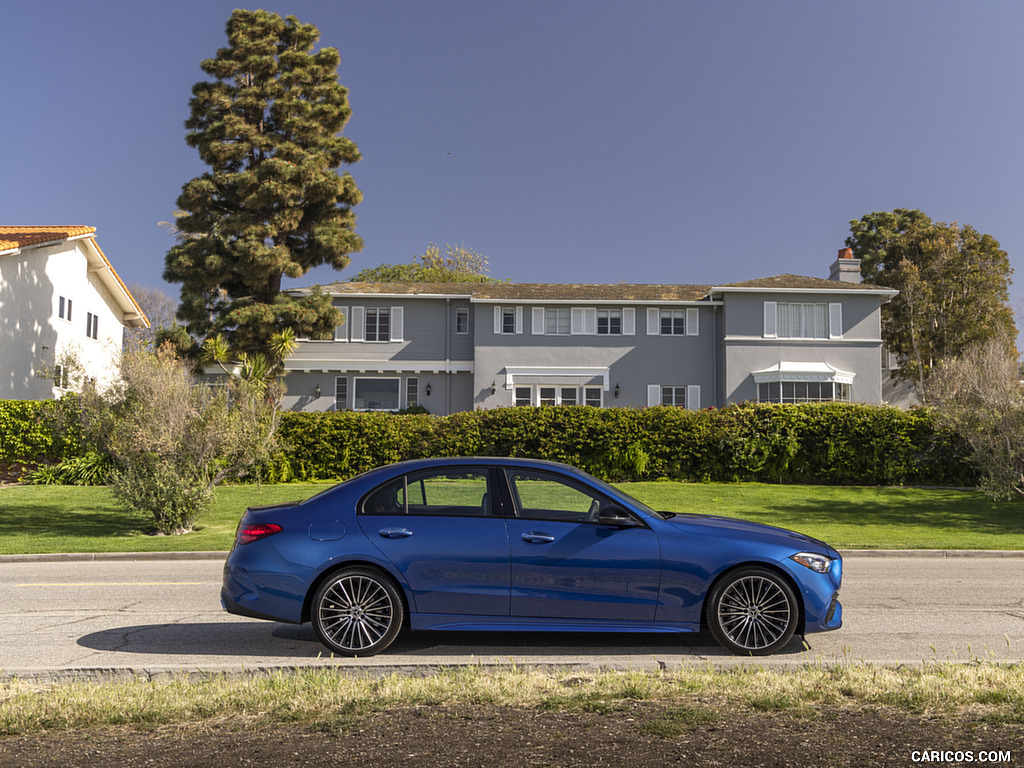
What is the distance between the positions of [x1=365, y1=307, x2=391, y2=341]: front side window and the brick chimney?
2184cm

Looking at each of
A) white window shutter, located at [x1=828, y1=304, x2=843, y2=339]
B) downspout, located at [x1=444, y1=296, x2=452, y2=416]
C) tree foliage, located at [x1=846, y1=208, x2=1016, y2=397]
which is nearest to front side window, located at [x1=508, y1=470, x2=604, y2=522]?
downspout, located at [x1=444, y1=296, x2=452, y2=416]

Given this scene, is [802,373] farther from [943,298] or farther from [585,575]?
[585,575]

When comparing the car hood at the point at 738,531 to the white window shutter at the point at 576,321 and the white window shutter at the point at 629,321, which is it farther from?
the white window shutter at the point at 629,321

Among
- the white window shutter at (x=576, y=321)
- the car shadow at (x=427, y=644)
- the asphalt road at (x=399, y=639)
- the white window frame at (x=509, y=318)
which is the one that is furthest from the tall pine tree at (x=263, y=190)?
the car shadow at (x=427, y=644)

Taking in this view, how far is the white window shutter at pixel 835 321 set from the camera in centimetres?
3678

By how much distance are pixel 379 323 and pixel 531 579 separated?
3301 centimetres

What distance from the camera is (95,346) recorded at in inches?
1490

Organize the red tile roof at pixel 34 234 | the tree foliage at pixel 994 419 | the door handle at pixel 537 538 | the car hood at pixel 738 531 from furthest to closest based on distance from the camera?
1. the red tile roof at pixel 34 234
2. the tree foliage at pixel 994 419
3. the car hood at pixel 738 531
4. the door handle at pixel 537 538

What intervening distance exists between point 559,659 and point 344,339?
3312cm

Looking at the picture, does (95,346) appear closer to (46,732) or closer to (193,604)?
(193,604)

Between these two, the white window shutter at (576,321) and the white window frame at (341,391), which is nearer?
the white window shutter at (576,321)

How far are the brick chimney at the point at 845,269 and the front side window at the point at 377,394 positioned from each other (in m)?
22.1

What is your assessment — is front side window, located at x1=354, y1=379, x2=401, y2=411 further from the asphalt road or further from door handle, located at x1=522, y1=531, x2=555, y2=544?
door handle, located at x1=522, y1=531, x2=555, y2=544

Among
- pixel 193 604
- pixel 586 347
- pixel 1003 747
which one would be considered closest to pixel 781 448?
pixel 586 347
